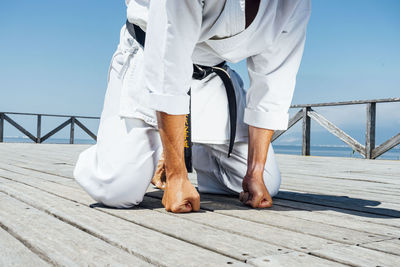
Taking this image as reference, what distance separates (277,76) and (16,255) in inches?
41.9

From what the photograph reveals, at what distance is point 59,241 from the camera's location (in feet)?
2.91

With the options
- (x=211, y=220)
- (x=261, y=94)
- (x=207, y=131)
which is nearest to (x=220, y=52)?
(x=261, y=94)

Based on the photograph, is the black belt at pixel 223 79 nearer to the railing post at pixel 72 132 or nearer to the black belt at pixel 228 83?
the black belt at pixel 228 83

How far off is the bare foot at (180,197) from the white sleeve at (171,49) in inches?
8.4

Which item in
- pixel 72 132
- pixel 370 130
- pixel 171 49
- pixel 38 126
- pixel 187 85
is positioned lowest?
pixel 72 132

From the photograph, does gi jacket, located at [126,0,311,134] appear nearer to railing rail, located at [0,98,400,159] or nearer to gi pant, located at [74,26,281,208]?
gi pant, located at [74,26,281,208]

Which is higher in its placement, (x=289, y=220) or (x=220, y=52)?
(x=220, y=52)

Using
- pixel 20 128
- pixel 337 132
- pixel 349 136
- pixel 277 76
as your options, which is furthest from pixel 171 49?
pixel 20 128

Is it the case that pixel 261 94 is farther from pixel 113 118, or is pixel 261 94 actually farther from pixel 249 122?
pixel 113 118

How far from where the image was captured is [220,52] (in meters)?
1.47

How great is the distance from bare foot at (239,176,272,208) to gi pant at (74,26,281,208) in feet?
0.63

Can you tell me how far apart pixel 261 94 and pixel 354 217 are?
541 millimetres

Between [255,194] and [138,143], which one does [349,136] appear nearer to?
[255,194]

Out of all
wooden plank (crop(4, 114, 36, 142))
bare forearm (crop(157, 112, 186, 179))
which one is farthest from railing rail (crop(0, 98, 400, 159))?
wooden plank (crop(4, 114, 36, 142))
